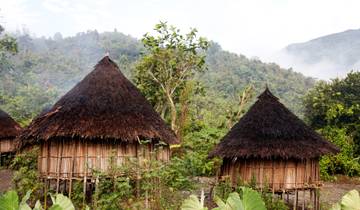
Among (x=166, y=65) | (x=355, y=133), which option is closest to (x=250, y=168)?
(x=166, y=65)

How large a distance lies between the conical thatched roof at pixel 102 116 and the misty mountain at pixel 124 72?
17511mm

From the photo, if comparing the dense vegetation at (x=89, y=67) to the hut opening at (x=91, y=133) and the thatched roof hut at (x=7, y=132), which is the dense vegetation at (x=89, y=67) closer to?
the thatched roof hut at (x=7, y=132)

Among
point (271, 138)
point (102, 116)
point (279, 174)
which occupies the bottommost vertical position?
point (279, 174)

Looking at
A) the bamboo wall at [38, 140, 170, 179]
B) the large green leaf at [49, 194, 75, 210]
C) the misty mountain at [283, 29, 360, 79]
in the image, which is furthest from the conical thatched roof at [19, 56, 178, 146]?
the misty mountain at [283, 29, 360, 79]

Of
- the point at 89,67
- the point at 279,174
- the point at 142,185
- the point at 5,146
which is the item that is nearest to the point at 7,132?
the point at 5,146

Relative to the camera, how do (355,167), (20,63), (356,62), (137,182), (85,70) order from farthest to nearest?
(356,62) < (85,70) < (20,63) < (355,167) < (137,182)

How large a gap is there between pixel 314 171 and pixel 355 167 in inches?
323

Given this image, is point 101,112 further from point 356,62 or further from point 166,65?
point 356,62

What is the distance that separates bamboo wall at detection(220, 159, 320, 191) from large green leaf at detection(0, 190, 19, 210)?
35.2 feet

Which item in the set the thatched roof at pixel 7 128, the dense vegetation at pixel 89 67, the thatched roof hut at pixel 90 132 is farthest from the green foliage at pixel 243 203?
the dense vegetation at pixel 89 67

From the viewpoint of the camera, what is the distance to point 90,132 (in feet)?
41.0

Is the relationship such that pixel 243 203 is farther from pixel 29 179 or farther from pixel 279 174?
pixel 29 179

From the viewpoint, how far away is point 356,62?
75688mm

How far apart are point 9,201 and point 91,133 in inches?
408
